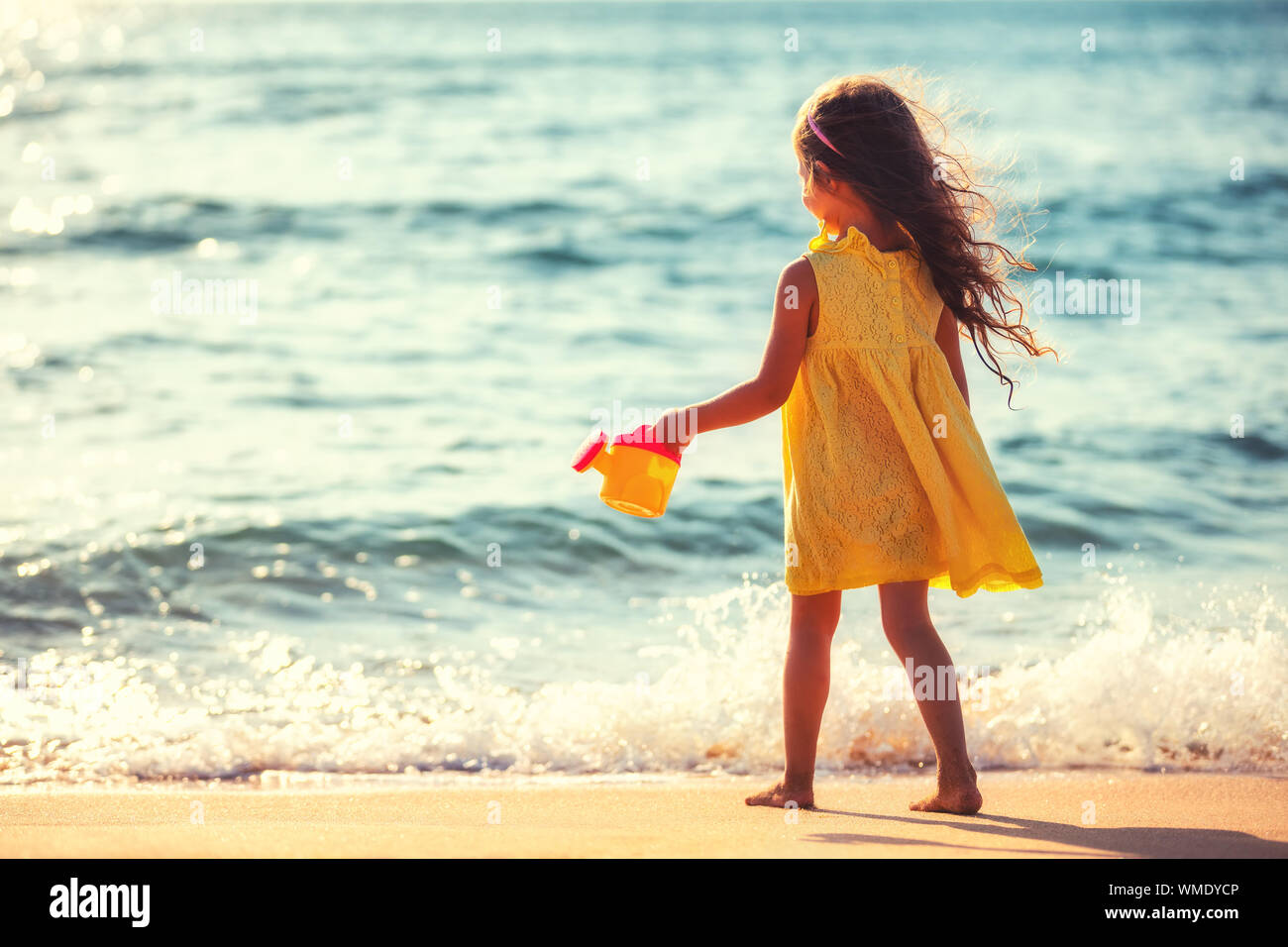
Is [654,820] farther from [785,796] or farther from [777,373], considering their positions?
[777,373]

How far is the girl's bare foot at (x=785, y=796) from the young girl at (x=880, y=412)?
204mm

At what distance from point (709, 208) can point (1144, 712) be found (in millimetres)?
11389

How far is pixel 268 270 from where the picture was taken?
12.0 metres

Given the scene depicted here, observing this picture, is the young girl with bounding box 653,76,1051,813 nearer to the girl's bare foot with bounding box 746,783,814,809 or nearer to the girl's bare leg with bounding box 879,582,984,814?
the girl's bare leg with bounding box 879,582,984,814

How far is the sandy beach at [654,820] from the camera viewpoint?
8.85 ft

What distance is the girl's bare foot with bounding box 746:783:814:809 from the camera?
321cm

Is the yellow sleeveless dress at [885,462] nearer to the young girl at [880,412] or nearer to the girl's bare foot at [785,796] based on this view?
the young girl at [880,412]

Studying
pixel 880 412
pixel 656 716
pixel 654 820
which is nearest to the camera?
pixel 880 412

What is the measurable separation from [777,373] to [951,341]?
513 millimetres

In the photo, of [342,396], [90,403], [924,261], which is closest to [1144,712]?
[924,261]

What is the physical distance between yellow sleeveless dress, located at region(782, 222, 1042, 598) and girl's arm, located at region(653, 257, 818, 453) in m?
0.05

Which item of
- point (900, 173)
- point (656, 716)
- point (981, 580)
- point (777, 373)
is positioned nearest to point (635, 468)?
point (777, 373)

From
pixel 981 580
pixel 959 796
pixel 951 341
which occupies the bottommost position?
pixel 959 796

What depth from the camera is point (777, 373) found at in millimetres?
2963
